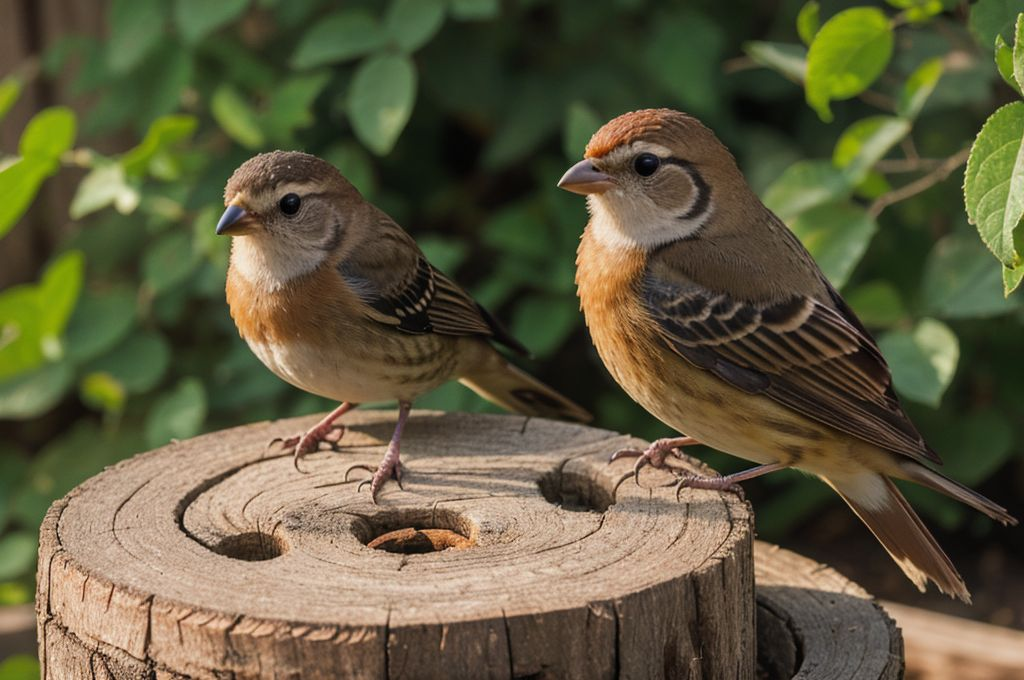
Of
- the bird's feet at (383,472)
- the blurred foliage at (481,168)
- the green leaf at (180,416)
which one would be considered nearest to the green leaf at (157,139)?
the blurred foliage at (481,168)

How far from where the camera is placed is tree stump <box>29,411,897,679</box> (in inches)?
110

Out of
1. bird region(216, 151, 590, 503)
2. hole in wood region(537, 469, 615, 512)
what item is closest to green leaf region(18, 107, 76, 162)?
bird region(216, 151, 590, 503)

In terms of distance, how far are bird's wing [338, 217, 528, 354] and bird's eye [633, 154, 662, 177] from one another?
2.79 ft

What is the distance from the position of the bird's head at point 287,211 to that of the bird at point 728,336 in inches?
33.3

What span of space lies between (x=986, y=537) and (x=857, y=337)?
3.39 meters

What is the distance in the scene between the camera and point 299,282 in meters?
4.18

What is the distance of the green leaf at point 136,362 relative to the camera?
5668 mm

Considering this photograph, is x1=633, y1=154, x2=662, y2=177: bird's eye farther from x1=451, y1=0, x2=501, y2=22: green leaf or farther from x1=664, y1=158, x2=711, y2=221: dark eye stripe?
x1=451, y1=0, x2=501, y2=22: green leaf

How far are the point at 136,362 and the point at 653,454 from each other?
2805 mm

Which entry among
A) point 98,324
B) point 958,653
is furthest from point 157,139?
point 958,653

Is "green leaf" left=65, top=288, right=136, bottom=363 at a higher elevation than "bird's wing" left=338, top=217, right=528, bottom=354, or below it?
below

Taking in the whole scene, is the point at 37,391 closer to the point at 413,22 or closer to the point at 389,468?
the point at 413,22

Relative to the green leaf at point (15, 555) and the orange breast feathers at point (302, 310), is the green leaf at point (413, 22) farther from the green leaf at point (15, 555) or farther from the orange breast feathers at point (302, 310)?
→ the green leaf at point (15, 555)

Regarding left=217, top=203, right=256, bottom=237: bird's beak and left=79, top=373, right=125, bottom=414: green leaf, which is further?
left=79, top=373, right=125, bottom=414: green leaf
